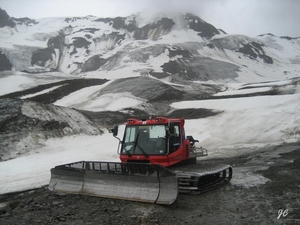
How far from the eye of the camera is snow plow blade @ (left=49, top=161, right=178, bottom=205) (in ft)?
23.3

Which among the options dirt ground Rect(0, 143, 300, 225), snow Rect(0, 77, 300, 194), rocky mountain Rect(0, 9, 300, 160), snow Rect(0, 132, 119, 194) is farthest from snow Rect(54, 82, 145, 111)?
dirt ground Rect(0, 143, 300, 225)

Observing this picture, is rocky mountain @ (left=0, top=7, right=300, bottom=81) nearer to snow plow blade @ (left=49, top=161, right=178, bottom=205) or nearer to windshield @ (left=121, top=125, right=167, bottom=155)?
windshield @ (left=121, top=125, right=167, bottom=155)

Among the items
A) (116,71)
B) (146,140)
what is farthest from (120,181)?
(116,71)

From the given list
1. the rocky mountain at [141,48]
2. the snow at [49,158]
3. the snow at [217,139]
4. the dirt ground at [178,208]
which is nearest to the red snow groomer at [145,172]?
the dirt ground at [178,208]

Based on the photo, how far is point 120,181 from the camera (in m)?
7.78

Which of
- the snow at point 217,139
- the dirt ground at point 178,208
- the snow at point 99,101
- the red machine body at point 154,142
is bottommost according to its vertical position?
the snow at point 99,101

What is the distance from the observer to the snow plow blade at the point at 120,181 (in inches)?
280

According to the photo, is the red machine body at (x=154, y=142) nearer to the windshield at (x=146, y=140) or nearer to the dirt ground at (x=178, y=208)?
the windshield at (x=146, y=140)

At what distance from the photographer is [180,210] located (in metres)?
6.84

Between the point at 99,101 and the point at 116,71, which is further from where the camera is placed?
the point at 116,71

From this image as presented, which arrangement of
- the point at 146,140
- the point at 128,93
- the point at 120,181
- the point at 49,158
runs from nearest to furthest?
the point at 120,181, the point at 146,140, the point at 49,158, the point at 128,93

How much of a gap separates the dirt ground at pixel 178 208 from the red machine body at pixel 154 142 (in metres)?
1.19

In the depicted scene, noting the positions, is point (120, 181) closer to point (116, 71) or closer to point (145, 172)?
point (145, 172)

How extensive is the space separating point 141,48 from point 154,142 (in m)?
84.5
